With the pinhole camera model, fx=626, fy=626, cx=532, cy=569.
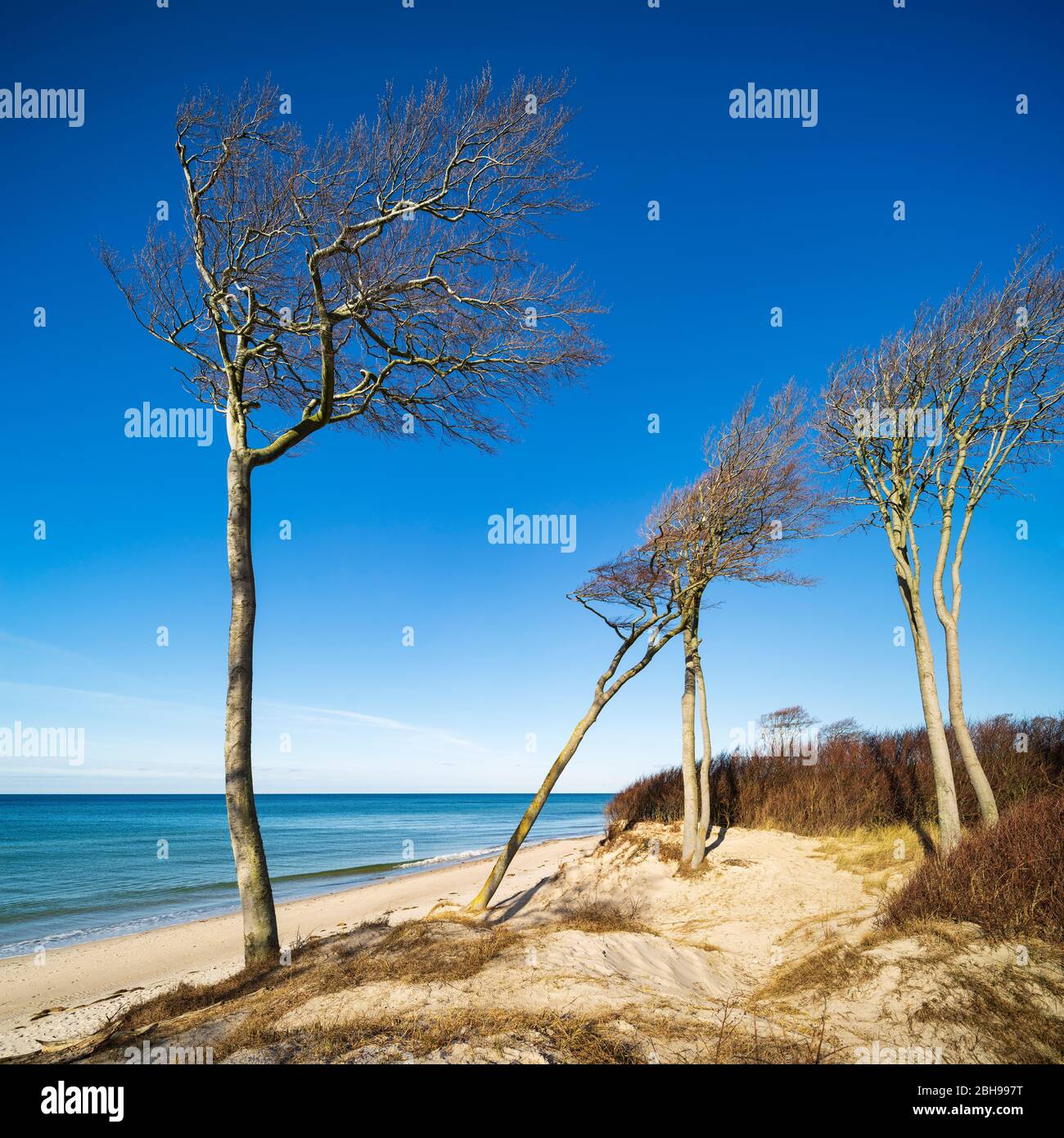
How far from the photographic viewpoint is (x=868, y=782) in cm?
1482

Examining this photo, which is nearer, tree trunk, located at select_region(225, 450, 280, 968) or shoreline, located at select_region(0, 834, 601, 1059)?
tree trunk, located at select_region(225, 450, 280, 968)

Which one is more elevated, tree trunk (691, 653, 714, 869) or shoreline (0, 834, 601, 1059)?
tree trunk (691, 653, 714, 869)

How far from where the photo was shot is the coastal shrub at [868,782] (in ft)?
44.0

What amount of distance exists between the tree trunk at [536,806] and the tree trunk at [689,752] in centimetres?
→ 255

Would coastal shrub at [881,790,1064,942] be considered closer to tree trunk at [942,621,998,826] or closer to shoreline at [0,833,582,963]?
tree trunk at [942,621,998,826]

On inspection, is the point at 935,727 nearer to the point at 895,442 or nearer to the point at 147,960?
the point at 895,442

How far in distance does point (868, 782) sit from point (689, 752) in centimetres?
603

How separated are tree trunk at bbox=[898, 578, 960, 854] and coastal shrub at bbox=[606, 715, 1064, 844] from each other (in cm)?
385

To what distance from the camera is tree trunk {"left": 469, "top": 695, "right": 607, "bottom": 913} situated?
966 cm

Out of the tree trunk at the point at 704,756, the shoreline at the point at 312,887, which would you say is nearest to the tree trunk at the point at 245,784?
the tree trunk at the point at 704,756

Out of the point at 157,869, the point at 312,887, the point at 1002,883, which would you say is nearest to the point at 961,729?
the point at 1002,883

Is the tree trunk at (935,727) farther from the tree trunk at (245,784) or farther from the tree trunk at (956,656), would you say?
the tree trunk at (245,784)

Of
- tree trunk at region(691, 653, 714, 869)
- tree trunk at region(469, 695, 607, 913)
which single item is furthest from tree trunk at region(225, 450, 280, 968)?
tree trunk at region(691, 653, 714, 869)


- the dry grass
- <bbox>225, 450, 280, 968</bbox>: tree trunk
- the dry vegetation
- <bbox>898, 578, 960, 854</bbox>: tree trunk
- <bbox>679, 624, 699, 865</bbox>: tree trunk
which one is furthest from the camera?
<bbox>679, 624, 699, 865</bbox>: tree trunk
